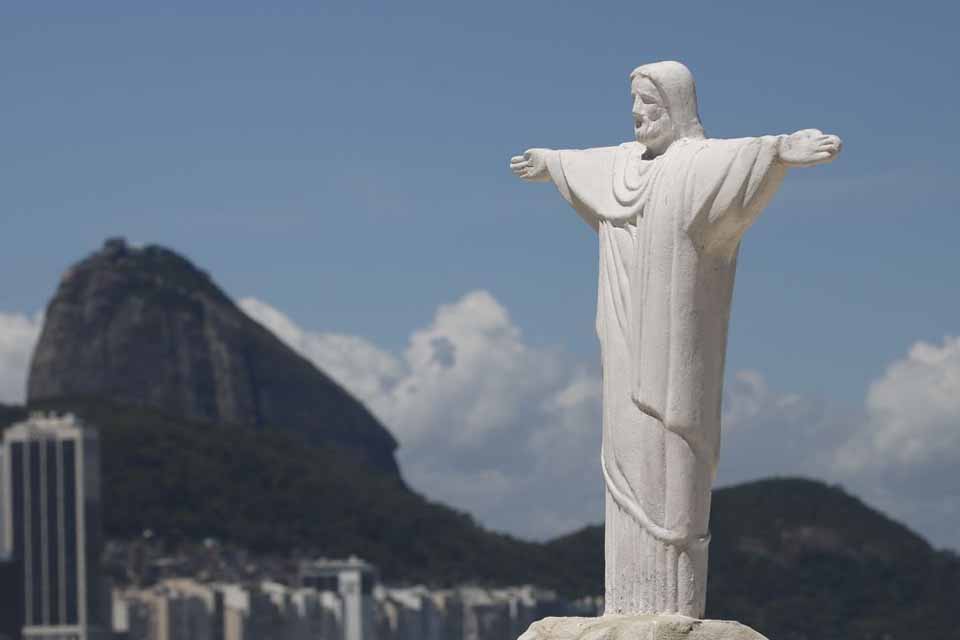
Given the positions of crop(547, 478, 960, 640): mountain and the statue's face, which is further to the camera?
crop(547, 478, 960, 640): mountain

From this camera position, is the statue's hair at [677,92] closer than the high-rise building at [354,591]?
Yes

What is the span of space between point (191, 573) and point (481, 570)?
2350 cm

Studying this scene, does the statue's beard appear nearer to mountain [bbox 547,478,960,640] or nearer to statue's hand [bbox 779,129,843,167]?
statue's hand [bbox 779,129,843,167]

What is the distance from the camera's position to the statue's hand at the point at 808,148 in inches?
454

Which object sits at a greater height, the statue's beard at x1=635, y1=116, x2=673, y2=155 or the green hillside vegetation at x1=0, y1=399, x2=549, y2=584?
the green hillside vegetation at x1=0, y1=399, x2=549, y2=584

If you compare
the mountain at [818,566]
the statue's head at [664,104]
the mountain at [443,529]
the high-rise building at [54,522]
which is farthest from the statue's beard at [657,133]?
the high-rise building at [54,522]

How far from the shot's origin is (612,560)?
40.0 ft

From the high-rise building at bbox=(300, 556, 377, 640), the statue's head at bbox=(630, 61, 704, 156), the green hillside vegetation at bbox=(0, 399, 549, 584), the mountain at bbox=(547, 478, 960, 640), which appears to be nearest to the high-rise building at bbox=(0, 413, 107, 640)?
the high-rise building at bbox=(300, 556, 377, 640)

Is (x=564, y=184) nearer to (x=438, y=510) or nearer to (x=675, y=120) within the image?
(x=675, y=120)

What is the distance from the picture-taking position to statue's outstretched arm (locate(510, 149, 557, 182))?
13047 millimetres

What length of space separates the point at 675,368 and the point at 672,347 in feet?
0.35

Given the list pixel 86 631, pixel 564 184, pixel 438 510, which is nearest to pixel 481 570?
pixel 438 510

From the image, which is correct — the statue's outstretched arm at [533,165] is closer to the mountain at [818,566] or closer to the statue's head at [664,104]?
the statue's head at [664,104]

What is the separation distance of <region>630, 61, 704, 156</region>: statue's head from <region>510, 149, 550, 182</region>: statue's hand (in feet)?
2.56
